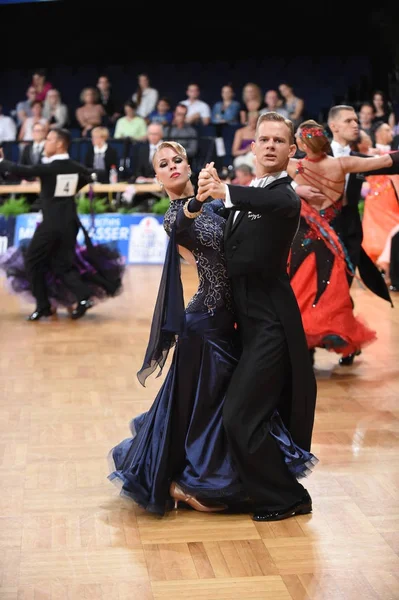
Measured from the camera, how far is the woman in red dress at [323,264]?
18.2 feet

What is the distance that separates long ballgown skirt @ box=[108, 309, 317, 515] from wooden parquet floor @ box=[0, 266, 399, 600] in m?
0.12

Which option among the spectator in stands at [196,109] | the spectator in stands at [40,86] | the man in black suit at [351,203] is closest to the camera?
the man in black suit at [351,203]

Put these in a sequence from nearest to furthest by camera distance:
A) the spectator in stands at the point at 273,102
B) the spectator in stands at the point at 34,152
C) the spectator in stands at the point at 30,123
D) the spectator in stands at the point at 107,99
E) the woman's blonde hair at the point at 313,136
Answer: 1. the woman's blonde hair at the point at 313,136
2. the spectator in stands at the point at 34,152
3. the spectator in stands at the point at 273,102
4. the spectator in stands at the point at 30,123
5. the spectator in stands at the point at 107,99

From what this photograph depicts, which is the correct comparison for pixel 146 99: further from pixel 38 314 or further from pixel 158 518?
pixel 158 518

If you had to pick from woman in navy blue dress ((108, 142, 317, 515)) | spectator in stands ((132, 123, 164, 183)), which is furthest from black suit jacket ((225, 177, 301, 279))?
spectator in stands ((132, 123, 164, 183))

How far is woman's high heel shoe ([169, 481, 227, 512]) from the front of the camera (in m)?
3.59

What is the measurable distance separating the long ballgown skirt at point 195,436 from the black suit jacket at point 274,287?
4.7 inches

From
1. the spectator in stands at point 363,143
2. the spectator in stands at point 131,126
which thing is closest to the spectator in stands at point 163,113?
the spectator in stands at point 131,126

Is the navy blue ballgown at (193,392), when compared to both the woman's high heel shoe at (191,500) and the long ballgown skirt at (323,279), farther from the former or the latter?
the long ballgown skirt at (323,279)

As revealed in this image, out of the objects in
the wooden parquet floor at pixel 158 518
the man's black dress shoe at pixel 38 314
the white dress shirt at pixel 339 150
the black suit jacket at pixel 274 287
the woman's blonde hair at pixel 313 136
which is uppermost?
the woman's blonde hair at pixel 313 136

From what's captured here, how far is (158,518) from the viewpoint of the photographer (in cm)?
359

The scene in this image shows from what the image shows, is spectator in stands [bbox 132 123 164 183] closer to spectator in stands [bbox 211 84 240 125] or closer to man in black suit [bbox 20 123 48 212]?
man in black suit [bbox 20 123 48 212]

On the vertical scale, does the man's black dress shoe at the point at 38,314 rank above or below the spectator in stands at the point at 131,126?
below

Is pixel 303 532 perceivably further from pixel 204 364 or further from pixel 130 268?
pixel 130 268
